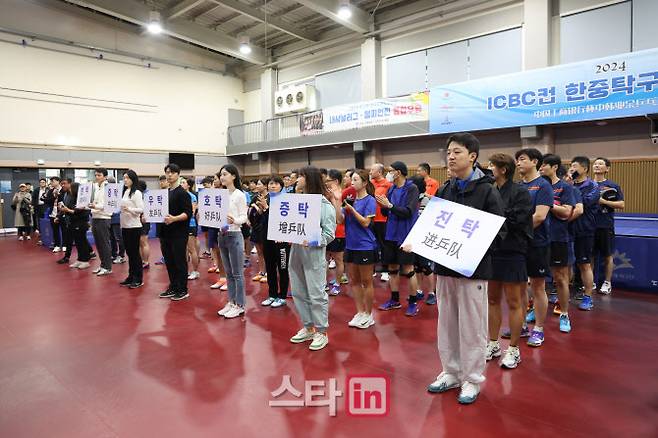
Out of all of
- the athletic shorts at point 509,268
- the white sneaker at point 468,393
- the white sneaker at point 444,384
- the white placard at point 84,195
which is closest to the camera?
the white sneaker at point 468,393

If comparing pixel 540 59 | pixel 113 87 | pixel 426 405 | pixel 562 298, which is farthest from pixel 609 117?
pixel 113 87

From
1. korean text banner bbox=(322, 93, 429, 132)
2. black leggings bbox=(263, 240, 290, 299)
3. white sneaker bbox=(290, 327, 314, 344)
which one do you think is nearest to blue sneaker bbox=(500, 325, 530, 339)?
white sneaker bbox=(290, 327, 314, 344)

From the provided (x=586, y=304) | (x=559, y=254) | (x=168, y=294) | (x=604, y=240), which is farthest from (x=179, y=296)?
(x=604, y=240)

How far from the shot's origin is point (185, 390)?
281 centimetres

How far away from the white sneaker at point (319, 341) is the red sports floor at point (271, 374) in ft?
0.20

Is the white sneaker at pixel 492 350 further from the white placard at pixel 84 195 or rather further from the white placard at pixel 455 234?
the white placard at pixel 84 195

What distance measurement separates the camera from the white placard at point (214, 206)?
168 inches

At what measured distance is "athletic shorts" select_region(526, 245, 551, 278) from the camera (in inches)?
126

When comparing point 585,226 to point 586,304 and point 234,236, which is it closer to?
point 586,304

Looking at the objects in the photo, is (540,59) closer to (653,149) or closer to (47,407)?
(653,149)

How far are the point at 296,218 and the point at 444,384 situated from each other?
1.69 m

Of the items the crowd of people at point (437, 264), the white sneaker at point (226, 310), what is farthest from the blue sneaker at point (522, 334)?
the white sneaker at point (226, 310)

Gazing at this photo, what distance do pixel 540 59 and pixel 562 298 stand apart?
8.26m

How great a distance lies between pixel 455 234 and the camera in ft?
7.94
